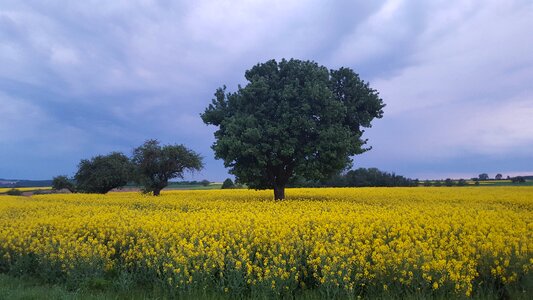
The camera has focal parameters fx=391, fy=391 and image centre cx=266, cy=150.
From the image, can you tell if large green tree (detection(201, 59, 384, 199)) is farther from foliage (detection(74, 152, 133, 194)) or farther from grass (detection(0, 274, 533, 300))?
foliage (detection(74, 152, 133, 194))

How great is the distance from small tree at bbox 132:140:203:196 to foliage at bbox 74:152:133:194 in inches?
736

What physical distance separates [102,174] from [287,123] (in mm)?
38590

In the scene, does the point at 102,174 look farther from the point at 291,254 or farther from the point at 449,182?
the point at 449,182

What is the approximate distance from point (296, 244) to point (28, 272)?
23.1ft

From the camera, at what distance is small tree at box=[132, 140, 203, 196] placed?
3447 cm

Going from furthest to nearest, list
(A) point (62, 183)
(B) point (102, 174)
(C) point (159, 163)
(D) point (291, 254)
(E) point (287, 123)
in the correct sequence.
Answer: (A) point (62, 183)
(B) point (102, 174)
(C) point (159, 163)
(E) point (287, 123)
(D) point (291, 254)

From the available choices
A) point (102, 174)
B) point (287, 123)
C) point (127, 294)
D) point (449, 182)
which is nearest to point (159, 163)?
point (287, 123)

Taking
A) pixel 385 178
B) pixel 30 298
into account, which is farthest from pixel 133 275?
pixel 385 178

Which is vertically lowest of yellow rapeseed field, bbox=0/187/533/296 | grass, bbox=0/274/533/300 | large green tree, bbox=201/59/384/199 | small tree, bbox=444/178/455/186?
grass, bbox=0/274/533/300

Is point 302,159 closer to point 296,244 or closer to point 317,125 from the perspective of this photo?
point 317,125

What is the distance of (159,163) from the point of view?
3444 cm

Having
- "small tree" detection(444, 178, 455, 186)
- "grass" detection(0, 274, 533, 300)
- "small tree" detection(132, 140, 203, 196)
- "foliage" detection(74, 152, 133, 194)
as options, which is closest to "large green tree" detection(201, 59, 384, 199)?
"small tree" detection(132, 140, 203, 196)

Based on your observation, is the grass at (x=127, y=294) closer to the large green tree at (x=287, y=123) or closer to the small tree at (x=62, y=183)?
the large green tree at (x=287, y=123)

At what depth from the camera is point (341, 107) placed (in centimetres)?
2489
